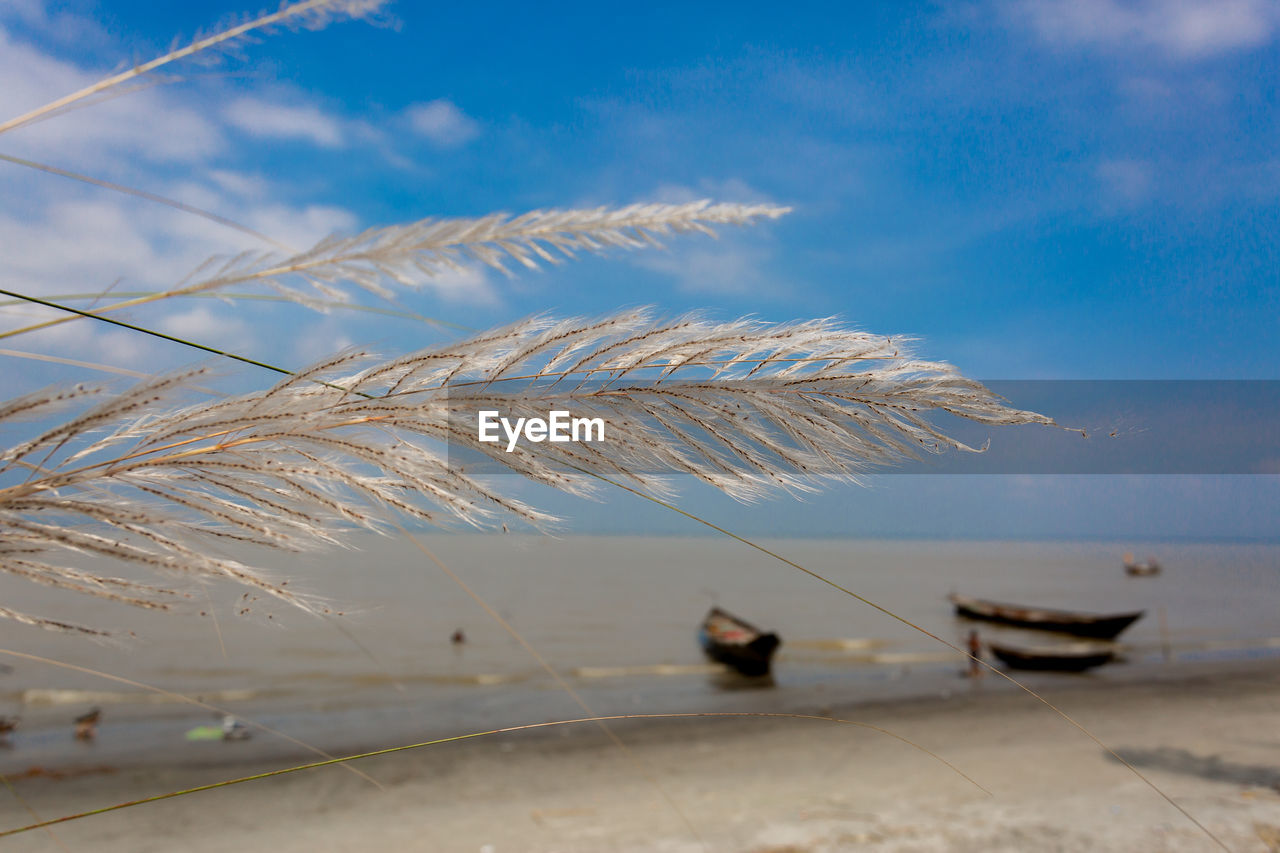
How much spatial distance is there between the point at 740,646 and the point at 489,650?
16.1ft

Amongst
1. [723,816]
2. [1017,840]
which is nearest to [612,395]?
[1017,840]

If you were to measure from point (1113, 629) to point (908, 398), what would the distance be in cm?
1681

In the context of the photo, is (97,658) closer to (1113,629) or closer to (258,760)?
(258,760)

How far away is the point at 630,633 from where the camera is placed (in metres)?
15.7

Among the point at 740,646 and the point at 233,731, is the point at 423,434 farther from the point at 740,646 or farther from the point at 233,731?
the point at 740,646

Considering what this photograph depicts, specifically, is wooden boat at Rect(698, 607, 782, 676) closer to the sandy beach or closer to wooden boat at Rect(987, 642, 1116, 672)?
the sandy beach

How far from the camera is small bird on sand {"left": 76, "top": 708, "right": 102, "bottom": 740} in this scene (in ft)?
25.7

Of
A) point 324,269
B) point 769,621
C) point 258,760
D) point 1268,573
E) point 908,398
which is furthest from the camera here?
point 1268,573

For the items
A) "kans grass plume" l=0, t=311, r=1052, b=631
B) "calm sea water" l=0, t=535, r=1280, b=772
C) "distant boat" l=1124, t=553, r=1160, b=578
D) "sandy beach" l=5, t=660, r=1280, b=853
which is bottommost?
"distant boat" l=1124, t=553, r=1160, b=578

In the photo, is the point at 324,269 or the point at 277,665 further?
the point at 277,665

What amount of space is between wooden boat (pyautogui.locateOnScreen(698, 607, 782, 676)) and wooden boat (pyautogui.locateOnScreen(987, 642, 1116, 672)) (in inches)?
170

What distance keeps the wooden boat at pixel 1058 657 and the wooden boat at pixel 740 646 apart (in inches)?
170

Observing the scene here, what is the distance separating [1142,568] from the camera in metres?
30.5

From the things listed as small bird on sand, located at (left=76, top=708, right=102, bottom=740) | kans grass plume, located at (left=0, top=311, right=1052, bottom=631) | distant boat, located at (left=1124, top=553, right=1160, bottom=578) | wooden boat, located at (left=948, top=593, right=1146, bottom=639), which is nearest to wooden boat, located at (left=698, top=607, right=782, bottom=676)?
wooden boat, located at (left=948, top=593, right=1146, bottom=639)
